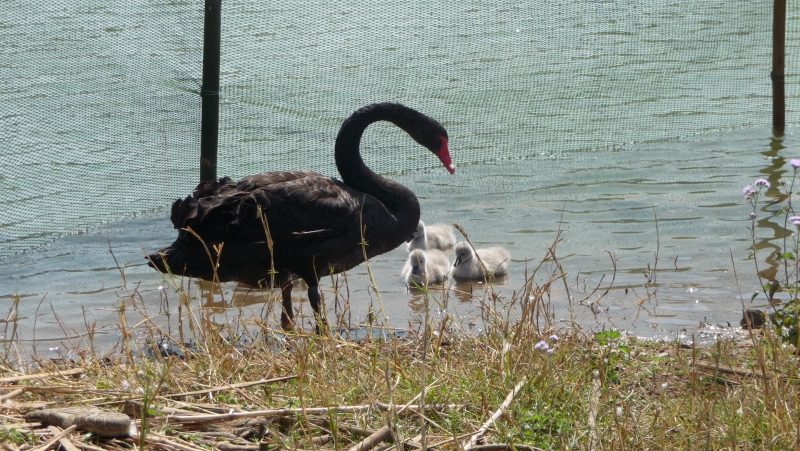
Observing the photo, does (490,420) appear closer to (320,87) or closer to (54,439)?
(54,439)

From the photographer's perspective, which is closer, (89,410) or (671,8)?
(89,410)

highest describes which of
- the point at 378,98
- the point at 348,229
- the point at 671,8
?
the point at 671,8

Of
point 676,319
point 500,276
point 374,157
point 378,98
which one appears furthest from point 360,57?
point 676,319

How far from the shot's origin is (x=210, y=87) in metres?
6.54

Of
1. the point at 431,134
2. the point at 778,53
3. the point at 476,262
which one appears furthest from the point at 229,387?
the point at 778,53

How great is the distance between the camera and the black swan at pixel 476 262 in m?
6.11

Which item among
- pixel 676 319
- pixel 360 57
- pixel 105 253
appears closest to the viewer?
pixel 676 319

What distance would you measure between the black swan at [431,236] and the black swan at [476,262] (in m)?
0.54

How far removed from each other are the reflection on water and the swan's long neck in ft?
1.93

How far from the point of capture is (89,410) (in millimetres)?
2859

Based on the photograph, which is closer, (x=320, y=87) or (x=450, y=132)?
(x=450, y=132)

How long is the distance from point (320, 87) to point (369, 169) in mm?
4030

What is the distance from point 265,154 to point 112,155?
1.30 metres

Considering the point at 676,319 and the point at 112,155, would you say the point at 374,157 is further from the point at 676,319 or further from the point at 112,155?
the point at 676,319
